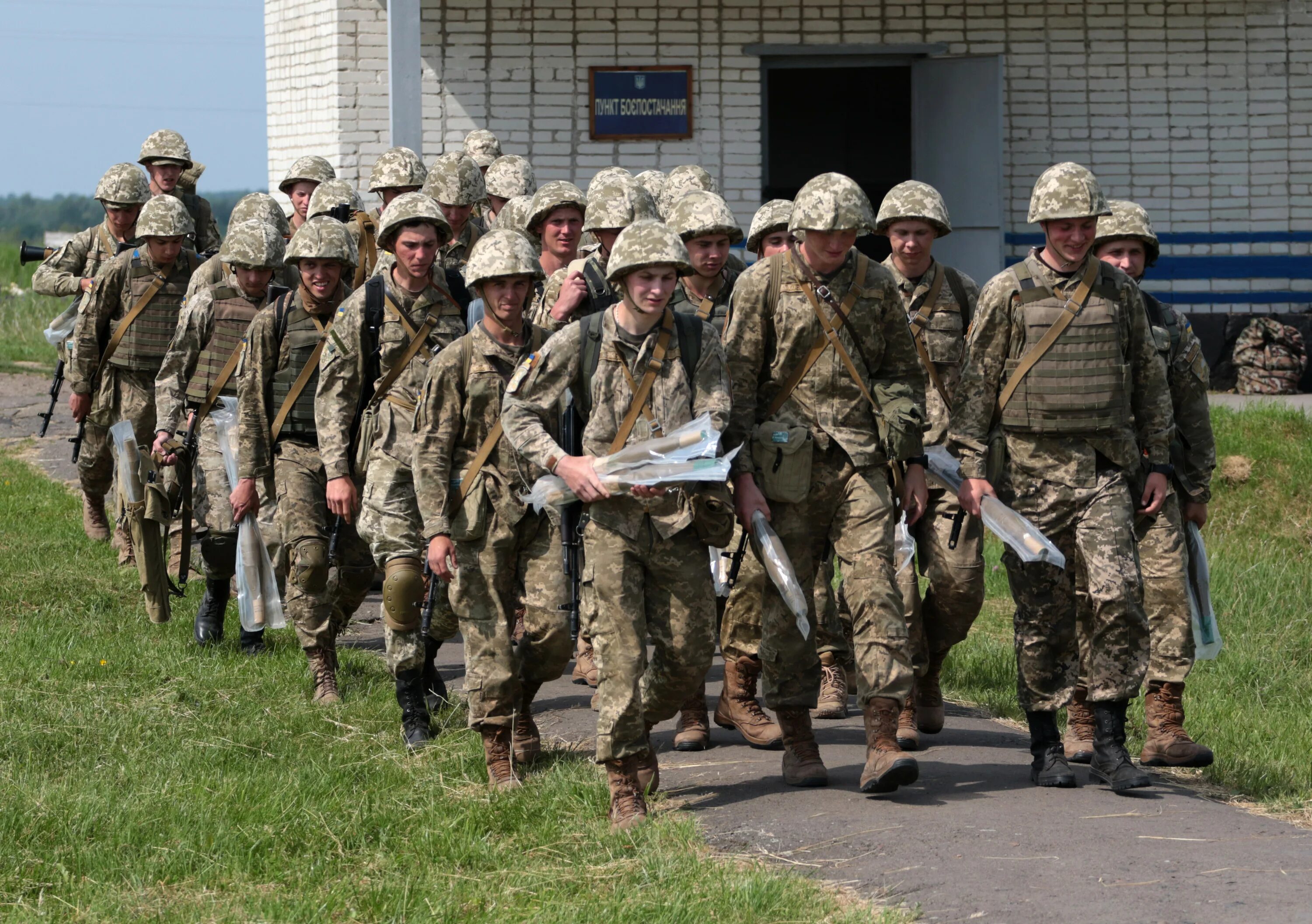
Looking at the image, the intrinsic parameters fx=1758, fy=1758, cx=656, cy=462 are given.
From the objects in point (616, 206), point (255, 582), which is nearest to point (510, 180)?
point (616, 206)

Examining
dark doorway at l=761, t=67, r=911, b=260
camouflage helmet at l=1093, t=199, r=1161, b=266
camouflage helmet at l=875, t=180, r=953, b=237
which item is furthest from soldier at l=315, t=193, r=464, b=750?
dark doorway at l=761, t=67, r=911, b=260

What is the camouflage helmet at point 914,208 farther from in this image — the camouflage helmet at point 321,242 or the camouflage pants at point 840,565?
the camouflage helmet at point 321,242

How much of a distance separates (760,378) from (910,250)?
1.31 m

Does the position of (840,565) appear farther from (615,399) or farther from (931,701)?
(931,701)

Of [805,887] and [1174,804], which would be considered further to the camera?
[1174,804]

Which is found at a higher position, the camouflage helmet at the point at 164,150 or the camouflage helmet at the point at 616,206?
the camouflage helmet at the point at 164,150

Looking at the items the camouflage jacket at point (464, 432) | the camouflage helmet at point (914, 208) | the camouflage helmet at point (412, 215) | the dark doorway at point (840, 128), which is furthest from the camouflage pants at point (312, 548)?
the dark doorway at point (840, 128)

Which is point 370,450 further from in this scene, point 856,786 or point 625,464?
point 856,786

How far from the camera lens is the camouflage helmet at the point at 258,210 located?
923 centimetres

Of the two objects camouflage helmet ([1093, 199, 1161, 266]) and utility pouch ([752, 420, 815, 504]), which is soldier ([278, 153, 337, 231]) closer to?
camouflage helmet ([1093, 199, 1161, 266])

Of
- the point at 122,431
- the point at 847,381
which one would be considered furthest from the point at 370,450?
the point at 122,431

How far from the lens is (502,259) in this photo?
21.2 ft

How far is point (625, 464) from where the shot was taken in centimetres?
589

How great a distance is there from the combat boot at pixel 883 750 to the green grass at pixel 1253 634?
1741 mm
